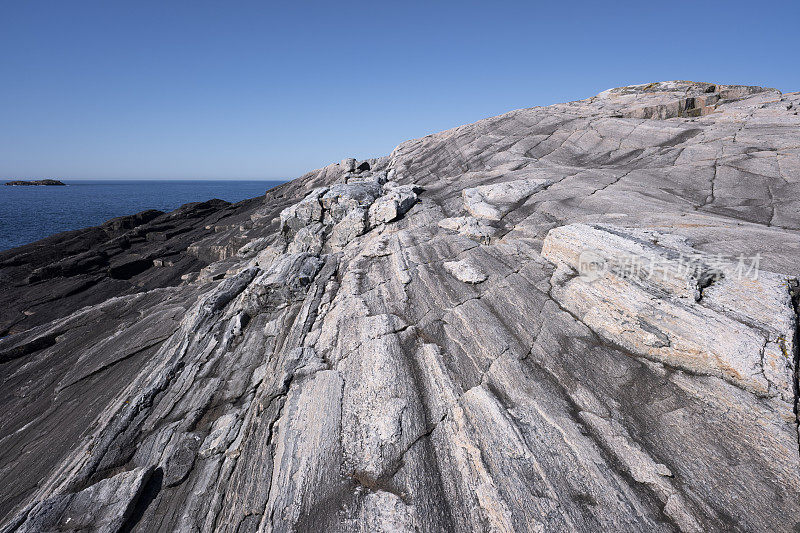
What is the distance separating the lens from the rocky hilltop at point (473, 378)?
23.8 feet

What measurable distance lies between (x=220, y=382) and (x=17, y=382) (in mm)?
15202

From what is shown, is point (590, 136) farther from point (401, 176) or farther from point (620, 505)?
point (620, 505)

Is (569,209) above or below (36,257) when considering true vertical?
above

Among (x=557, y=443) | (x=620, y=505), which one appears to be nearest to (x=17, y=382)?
(x=557, y=443)

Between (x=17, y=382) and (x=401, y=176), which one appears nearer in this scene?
(x=17, y=382)

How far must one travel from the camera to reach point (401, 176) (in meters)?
39.0

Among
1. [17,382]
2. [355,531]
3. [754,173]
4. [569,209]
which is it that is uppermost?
[754,173]

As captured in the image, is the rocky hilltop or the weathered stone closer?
the rocky hilltop

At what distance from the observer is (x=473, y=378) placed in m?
10.2

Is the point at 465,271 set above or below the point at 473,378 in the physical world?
above

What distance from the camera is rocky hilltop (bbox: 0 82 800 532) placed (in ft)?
23.8

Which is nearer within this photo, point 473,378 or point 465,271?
point 473,378

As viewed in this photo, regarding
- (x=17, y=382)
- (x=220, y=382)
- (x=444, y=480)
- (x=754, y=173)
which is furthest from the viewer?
(x=754, y=173)

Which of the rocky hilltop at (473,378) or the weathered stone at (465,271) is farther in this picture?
the weathered stone at (465,271)
